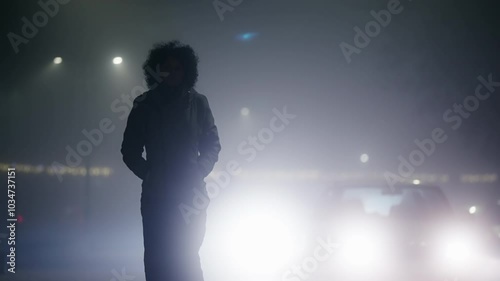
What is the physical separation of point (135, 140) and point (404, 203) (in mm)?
4590

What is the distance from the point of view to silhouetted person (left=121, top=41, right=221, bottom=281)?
442 centimetres

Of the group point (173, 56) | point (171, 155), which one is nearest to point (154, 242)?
point (171, 155)

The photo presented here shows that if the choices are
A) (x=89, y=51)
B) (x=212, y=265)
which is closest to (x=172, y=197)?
(x=212, y=265)

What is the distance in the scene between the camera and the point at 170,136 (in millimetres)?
4520

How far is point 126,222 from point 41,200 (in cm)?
635

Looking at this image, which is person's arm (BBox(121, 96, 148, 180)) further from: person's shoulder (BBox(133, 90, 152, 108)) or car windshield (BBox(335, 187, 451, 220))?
car windshield (BBox(335, 187, 451, 220))

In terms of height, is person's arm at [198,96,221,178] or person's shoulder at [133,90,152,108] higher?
person's shoulder at [133,90,152,108]

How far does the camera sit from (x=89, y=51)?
22.9 meters

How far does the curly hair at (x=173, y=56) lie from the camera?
15.3ft
